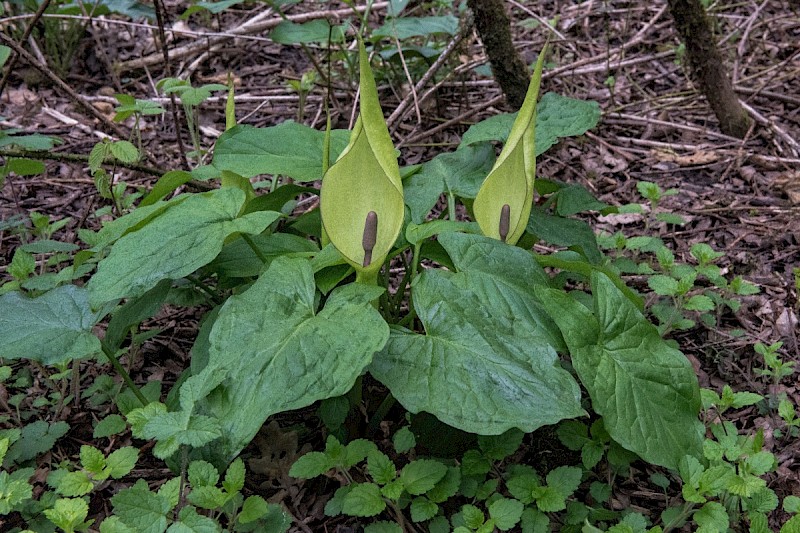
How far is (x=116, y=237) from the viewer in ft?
5.59

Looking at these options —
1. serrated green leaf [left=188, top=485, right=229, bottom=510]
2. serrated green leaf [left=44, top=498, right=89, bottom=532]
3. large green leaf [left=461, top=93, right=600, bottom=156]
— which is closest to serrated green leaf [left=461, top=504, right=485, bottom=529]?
serrated green leaf [left=188, top=485, right=229, bottom=510]

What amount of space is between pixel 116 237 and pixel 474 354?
0.91m

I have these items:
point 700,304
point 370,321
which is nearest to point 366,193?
point 370,321

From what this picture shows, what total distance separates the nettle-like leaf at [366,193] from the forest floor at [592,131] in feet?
1.75

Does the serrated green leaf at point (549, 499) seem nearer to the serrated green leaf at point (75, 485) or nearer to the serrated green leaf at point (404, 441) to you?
the serrated green leaf at point (404, 441)

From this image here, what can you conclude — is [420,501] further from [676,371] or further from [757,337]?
[757,337]

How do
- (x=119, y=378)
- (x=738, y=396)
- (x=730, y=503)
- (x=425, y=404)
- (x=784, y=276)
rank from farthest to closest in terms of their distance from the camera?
1. (x=784, y=276)
2. (x=119, y=378)
3. (x=738, y=396)
4. (x=730, y=503)
5. (x=425, y=404)

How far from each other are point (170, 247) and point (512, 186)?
0.74 metres

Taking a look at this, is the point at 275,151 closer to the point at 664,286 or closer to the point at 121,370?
the point at 121,370

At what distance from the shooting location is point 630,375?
1.45 metres

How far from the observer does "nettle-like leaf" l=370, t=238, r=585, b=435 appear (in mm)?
1247

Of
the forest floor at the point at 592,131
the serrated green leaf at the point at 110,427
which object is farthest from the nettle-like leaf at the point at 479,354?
the serrated green leaf at the point at 110,427

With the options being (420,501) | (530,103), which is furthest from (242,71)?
(420,501)

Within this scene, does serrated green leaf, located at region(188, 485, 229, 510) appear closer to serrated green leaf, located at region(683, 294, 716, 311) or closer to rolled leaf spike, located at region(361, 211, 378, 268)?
rolled leaf spike, located at region(361, 211, 378, 268)
